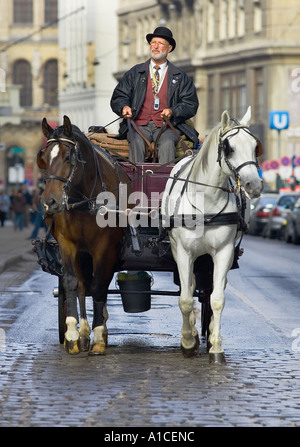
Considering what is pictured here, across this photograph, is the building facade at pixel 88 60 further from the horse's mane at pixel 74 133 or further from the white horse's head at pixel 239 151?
the white horse's head at pixel 239 151

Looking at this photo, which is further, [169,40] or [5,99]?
[5,99]

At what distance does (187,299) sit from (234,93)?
65.3 metres

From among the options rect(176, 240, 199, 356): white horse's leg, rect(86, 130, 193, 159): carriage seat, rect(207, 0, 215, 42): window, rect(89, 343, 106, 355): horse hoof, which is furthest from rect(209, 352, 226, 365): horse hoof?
rect(207, 0, 215, 42): window

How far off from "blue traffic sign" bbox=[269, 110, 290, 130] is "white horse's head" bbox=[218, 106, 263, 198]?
5523 centimetres

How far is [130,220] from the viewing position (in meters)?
13.0

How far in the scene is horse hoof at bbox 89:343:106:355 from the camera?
12.6 metres

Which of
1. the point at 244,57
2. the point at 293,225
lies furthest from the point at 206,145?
the point at 244,57

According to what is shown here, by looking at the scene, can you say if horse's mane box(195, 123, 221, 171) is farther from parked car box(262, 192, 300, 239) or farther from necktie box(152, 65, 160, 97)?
parked car box(262, 192, 300, 239)

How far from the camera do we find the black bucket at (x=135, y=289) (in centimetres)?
1367

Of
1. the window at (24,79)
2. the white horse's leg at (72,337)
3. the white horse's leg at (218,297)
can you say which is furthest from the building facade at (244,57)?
the white horse's leg at (218,297)

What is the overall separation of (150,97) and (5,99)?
261ft
